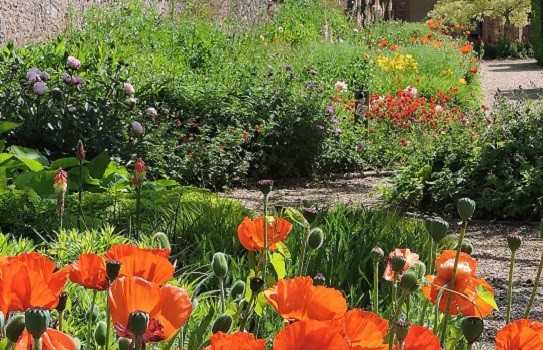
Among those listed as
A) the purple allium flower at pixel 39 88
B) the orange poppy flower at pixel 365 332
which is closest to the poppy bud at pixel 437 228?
the orange poppy flower at pixel 365 332

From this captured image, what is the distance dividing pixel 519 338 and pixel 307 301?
0.25m

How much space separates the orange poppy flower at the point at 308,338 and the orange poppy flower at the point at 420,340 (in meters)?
0.21

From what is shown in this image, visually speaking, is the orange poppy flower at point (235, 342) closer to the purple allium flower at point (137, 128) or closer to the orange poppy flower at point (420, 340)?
the orange poppy flower at point (420, 340)

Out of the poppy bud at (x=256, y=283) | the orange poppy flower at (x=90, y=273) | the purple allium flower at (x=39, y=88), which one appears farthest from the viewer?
the purple allium flower at (x=39, y=88)

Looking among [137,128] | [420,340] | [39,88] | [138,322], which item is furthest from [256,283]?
[137,128]

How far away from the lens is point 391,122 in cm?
1003

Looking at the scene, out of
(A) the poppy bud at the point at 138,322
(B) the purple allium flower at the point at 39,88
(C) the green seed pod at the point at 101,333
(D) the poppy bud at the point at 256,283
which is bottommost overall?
(B) the purple allium flower at the point at 39,88

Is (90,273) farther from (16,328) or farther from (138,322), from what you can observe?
(138,322)

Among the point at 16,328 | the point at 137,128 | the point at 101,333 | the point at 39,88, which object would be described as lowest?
the point at 137,128

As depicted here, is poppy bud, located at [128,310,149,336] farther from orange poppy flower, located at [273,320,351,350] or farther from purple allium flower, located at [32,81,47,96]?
purple allium flower, located at [32,81,47,96]

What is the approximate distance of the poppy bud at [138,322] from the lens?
36.4 inches

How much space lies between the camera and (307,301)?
3.75 ft

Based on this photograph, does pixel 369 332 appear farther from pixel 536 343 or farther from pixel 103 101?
pixel 103 101

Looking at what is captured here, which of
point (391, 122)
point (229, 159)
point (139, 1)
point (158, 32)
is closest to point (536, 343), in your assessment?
point (229, 159)
